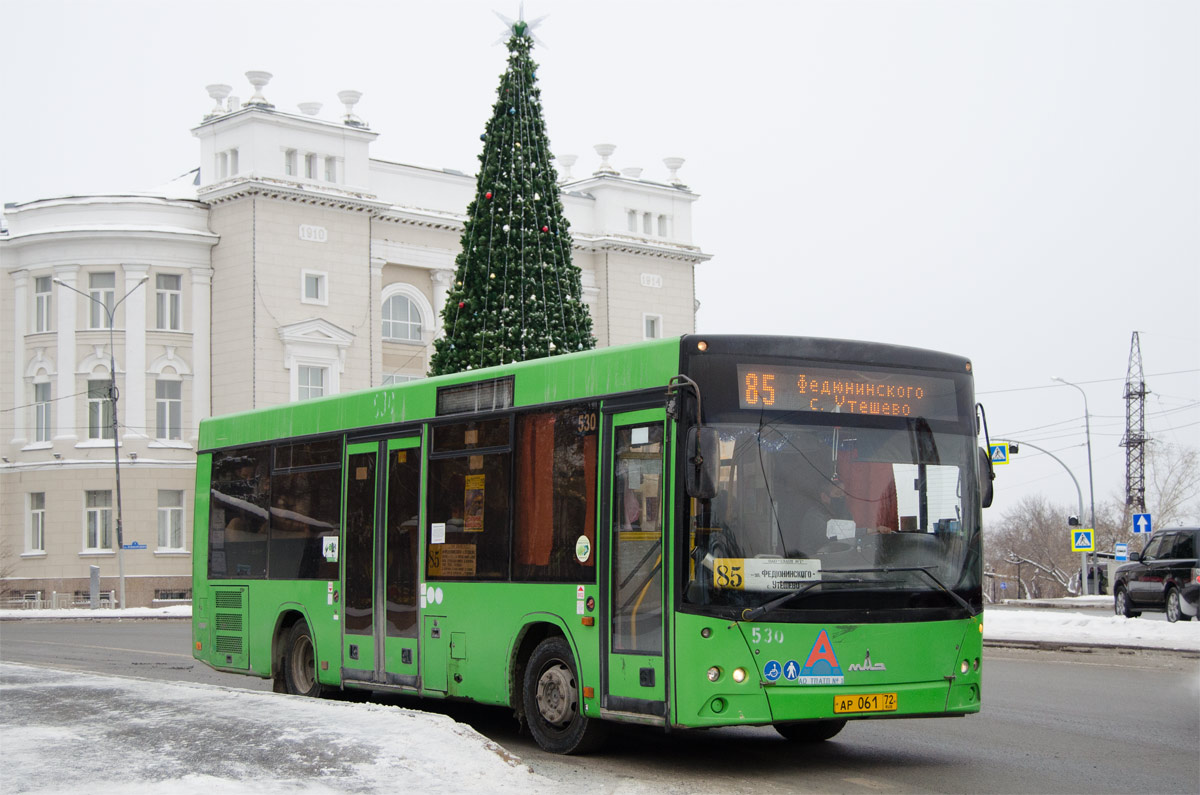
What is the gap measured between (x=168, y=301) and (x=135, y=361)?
270 centimetres

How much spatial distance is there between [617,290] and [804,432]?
190ft

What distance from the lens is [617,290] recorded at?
224 feet

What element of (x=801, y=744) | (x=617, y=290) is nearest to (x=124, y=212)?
(x=617, y=290)

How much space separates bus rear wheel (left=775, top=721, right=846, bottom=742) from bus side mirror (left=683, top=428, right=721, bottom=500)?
278 cm

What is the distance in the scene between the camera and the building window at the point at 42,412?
58.4 metres

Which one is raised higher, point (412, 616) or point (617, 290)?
point (617, 290)

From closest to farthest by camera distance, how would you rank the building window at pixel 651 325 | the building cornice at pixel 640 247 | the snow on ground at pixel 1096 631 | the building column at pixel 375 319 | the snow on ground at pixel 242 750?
the snow on ground at pixel 242 750, the snow on ground at pixel 1096 631, the building column at pixel 375 319, the building cornice at pixel 640 247, the building window at pixel 651 325

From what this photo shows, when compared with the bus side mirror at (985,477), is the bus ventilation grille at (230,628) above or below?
below

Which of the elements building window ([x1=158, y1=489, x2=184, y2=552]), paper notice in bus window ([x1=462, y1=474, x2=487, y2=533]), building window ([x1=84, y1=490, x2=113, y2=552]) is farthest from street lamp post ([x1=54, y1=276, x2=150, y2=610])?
paper notice in bus window ([x1=462, y1=474, x2=487, y2=533])

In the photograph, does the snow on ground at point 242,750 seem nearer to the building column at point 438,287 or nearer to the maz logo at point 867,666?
the maz logo at point 867,666

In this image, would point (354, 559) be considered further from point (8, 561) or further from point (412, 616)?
point (8, 561)

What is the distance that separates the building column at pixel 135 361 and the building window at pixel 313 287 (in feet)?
19.3

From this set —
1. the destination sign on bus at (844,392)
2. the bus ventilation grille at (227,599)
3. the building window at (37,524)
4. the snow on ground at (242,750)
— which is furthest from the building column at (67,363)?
the destination sign on bus at (844,392)

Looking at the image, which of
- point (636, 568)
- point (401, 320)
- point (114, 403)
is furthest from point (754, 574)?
point (401, 320)
